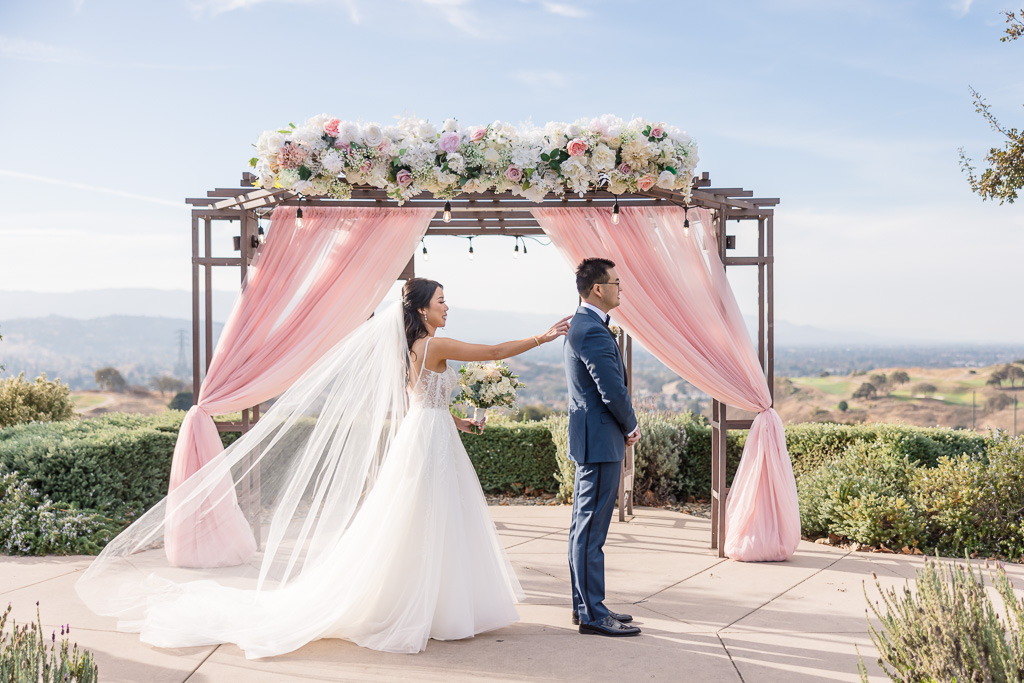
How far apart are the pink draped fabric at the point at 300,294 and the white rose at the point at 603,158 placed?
4.65 ft

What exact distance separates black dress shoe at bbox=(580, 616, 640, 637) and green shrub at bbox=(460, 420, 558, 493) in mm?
4546

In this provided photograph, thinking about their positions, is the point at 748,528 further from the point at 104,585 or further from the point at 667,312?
the point at 104,585

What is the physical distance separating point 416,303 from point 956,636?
120 inches

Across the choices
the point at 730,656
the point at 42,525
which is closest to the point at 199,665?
the point at 730,656

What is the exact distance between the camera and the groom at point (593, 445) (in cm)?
413

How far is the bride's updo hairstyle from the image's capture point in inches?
173

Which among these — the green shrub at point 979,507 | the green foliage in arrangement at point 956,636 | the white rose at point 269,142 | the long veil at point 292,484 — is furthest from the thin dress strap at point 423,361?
the green shrub at point 979,507

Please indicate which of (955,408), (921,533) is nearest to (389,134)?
(921,533)

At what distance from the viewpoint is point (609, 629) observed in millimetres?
4168

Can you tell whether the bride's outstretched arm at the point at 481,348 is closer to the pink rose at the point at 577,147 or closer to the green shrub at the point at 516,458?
the pink rose at the point at 577,147

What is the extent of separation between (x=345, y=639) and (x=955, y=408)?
84.6 ft

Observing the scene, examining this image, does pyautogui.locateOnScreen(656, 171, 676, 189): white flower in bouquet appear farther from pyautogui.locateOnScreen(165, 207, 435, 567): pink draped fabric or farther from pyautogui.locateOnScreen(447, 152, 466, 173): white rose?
pyautogui.locateOnScreen(165, 207, 435, 567): pink draped fabric

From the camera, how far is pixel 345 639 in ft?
13.4

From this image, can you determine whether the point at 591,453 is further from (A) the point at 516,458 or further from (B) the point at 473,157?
(A) the point at 516,458
